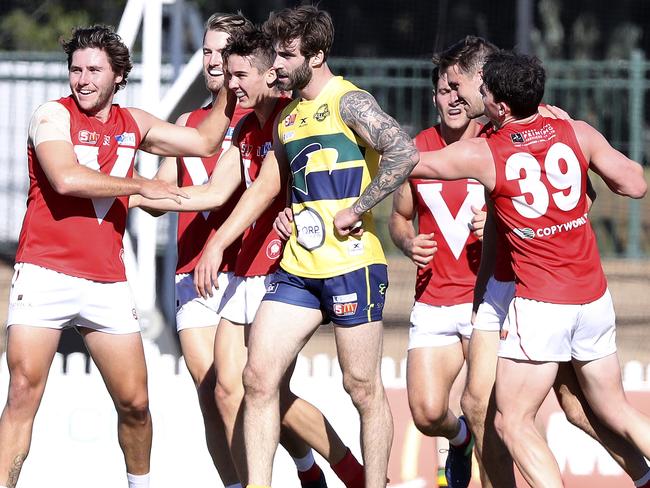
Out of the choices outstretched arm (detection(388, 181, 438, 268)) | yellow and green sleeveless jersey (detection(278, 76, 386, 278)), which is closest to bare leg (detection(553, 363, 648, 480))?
outstretched arm (detection(388, 181, 438, 268))

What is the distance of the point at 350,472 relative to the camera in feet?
20.1

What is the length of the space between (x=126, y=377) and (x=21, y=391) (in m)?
0.50

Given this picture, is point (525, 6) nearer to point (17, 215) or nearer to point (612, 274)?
point (612, 274)

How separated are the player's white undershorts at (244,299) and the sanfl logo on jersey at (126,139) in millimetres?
894

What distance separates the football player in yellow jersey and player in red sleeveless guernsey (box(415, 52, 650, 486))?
373mm

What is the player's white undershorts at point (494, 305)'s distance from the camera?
226 inches

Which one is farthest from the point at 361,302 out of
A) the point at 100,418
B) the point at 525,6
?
the point at 525,6

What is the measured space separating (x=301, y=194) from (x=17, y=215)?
1103cm

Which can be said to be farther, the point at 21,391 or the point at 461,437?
the point at 461,437

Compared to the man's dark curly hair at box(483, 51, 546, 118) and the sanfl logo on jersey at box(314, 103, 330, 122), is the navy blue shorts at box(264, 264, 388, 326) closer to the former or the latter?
the sanfl logo on jersey at box(314, 103, 330, 122)

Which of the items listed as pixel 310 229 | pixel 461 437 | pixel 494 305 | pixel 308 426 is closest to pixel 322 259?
pixel 310 229

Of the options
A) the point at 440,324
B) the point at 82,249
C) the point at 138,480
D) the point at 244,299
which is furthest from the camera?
the point at 440,324

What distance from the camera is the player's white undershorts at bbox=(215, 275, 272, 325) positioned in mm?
6109

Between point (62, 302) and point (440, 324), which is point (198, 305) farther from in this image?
point (440, 324)
